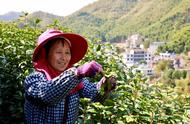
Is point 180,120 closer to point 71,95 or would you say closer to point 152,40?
point 71,95

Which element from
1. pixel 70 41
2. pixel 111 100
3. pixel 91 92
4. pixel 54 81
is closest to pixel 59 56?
pixel 70 41

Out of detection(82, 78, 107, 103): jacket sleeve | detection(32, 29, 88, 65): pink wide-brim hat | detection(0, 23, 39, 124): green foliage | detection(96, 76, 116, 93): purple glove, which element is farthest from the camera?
detection(0, 23, 39, 124): green foliage

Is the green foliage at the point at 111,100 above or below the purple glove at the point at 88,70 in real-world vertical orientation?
below

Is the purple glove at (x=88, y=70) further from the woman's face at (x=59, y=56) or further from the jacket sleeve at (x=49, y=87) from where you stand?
the woman's face at (x=59, y=56)

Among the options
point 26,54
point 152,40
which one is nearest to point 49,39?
point 26,54

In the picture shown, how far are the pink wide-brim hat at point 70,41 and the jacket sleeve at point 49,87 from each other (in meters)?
0.19

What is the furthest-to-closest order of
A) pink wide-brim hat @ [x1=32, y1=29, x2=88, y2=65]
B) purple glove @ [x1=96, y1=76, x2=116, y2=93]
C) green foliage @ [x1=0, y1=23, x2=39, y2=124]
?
green foliage @ [x1=0, y1=23, x2=39, y2=124]
purple glove @ [x1=96, y1=76, x2=116, y2=93]
pink wide-brim hat @ [x1=32, y1=29, x2=88, y2=65]

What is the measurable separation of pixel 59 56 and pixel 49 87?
327 mm

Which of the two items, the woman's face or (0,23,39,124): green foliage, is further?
(0,23,39,124): green foliage

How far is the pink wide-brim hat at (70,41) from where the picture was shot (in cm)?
273

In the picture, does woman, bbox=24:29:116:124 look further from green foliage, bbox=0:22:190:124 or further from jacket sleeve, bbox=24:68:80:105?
green foliage, bbox=0:22:190:124

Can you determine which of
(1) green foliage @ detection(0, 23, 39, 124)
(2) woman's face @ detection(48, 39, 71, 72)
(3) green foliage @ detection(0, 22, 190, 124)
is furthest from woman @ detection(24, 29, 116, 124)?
(1) green foliage @ detection(0, 23, 39, 124)

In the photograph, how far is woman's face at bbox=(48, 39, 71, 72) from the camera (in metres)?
2.74

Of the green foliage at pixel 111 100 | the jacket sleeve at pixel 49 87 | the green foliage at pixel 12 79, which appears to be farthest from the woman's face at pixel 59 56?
the green foliage at pixel 12 79
